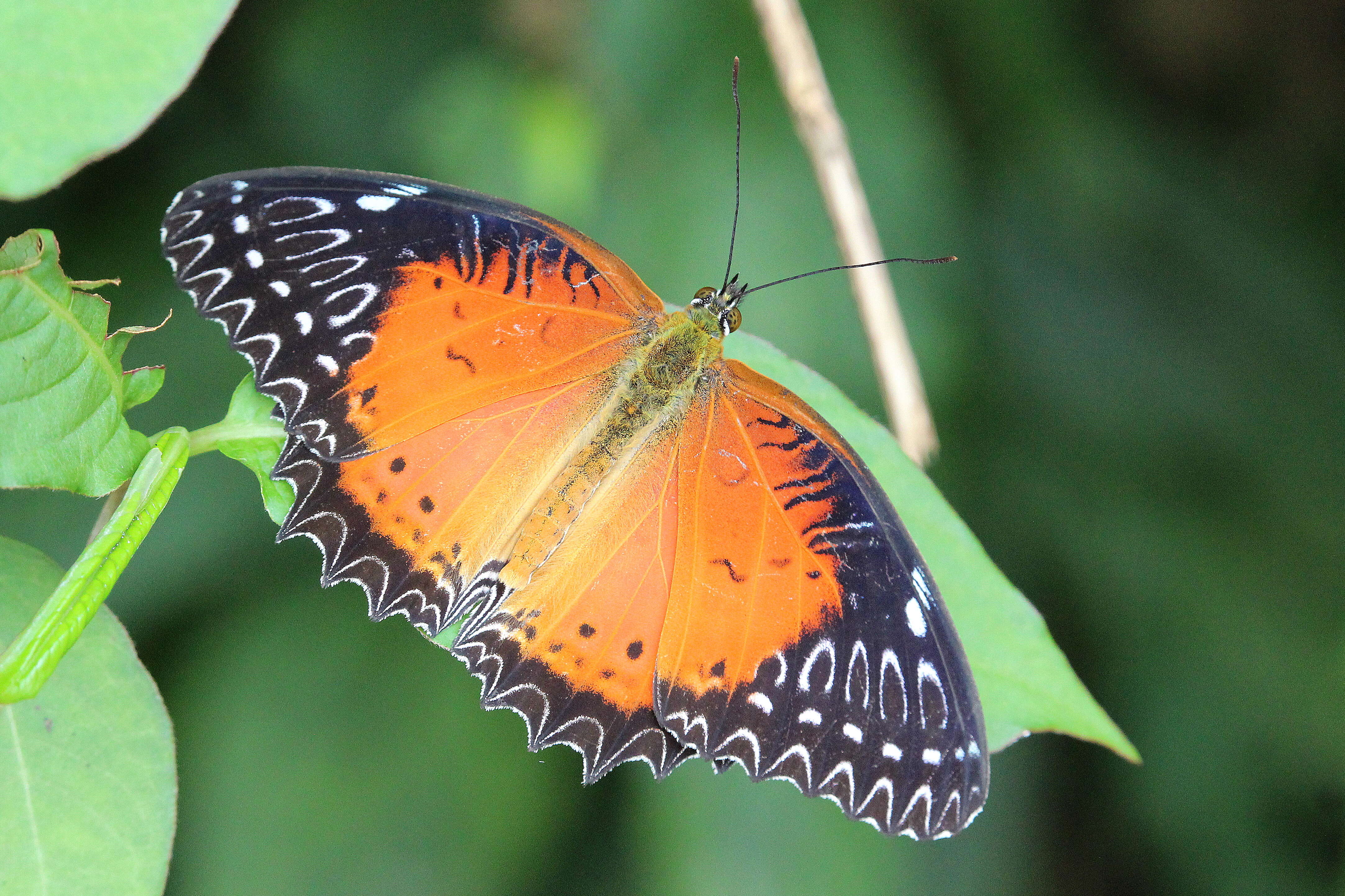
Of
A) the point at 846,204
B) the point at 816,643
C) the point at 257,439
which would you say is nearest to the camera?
the point at 257,439

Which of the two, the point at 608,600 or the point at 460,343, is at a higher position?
the point at 460,343

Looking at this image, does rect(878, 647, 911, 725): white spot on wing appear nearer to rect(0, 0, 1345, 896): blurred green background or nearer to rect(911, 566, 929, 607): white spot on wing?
rect(911, 566, 929, 607): white spot on wing

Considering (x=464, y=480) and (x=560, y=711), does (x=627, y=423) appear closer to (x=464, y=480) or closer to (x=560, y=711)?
(x=464, y=480)

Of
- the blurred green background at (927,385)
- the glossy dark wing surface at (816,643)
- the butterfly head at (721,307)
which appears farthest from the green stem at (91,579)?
the blurred green background at (927,385)

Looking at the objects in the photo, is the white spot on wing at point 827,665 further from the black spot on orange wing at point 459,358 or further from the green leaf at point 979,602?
the black spot on orange wing at point 459,358

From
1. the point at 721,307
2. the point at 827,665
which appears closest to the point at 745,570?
the point at 827,665

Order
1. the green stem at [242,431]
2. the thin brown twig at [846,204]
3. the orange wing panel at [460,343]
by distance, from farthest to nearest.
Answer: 1. the thin brown twig at [846,204]
2. the orange wing panel at [460,343]
3. the green stem at [242,431]
